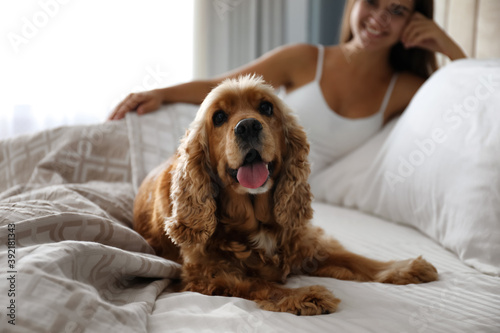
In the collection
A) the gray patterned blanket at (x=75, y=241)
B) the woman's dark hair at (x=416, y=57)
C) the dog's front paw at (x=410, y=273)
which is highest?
the woman's dark hair at (x=416, y=57)

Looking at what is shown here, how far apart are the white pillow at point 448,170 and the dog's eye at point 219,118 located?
0.79 metres

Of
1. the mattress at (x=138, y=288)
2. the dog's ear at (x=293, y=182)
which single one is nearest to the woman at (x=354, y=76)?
the mattress at (x=138, y=288)

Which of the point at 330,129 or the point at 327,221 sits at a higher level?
the point at 330,129

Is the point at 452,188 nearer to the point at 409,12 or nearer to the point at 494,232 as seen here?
the point at 494,232

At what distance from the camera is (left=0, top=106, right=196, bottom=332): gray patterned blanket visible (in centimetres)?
91

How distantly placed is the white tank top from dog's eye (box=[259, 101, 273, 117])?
96cm

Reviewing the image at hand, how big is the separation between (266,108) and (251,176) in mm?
259

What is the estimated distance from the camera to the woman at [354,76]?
2.39 metres

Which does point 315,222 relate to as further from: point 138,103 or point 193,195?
point 138,103

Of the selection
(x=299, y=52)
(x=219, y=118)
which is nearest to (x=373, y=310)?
(x=219, y=118)

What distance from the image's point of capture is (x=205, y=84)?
2.47 m

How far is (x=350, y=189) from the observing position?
2.16 m

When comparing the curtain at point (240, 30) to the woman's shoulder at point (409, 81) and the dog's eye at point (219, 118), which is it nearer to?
the woman's shoulder at point (409, 81)

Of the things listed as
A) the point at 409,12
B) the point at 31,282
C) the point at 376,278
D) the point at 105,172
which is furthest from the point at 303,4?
the point at 31,282
